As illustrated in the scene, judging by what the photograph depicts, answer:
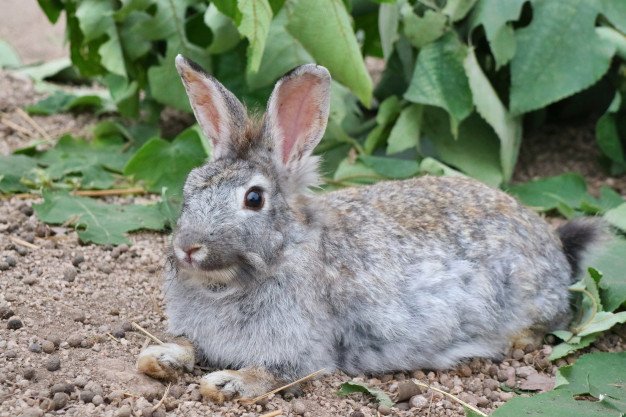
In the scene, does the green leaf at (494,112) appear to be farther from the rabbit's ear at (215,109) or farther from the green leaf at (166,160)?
the rabbit's ear at (215,109)

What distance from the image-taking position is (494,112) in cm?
643

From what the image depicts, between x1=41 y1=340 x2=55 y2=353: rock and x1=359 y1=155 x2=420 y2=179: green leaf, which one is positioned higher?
x1=41 y1=340 x2=55 y2=353: rock

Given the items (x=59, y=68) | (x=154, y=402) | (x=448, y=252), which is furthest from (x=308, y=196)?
(x=59, y=68)

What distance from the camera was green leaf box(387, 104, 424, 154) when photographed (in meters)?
6.39

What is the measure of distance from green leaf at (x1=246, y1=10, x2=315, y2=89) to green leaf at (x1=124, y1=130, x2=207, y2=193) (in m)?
0.62

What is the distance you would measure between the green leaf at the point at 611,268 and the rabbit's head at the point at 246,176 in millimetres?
1750

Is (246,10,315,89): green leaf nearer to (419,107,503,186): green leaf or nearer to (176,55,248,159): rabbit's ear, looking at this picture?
(419,107,503,186): green leaf

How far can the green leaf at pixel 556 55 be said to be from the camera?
624 cm

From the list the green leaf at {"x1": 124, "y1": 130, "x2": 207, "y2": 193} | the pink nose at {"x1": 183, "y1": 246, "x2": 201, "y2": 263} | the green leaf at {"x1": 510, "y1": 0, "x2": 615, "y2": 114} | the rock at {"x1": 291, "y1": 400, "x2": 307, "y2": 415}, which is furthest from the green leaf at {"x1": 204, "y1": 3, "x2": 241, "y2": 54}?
the rock at {"x1": 291, "y1": 400, "x2": 307, "y2": 415}

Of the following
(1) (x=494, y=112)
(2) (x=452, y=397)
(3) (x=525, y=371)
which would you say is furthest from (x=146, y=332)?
(1) (x=494, y=112)

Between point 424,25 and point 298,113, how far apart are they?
2.26m

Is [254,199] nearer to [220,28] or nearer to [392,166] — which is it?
[392,166]

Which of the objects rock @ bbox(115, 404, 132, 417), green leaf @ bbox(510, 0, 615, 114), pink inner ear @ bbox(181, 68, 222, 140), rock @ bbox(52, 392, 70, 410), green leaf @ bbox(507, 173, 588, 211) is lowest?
green leaf @ bbox(507, 173, 588, 211)

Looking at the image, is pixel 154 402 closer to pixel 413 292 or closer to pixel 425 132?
pixel 413 292
